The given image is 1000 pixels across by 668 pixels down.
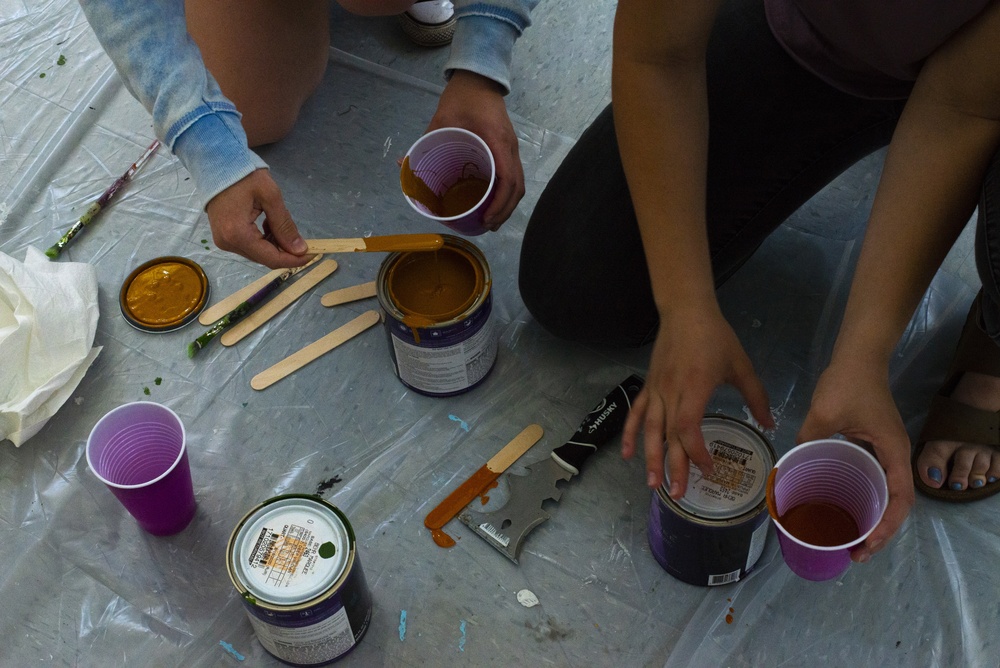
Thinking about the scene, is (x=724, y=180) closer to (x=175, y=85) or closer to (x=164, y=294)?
(x=175, y=85)

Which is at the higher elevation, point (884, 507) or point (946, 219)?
point (946, 219)

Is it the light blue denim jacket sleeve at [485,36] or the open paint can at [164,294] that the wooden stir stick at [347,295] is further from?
the light blue denim jacket sleeve at [485,36]

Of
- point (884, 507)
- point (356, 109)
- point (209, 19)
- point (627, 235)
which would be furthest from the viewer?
point (356, 109)

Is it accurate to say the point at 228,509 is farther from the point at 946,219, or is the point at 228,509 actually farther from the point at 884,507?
Result: the point at 946,219

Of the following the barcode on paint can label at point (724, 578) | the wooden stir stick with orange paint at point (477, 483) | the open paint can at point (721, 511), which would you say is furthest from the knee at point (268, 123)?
the barcode on paint can label at point (724, 578)

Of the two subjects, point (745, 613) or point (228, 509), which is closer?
point (745, 613)

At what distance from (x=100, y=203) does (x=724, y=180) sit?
3.62ft

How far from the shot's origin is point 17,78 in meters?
1.80

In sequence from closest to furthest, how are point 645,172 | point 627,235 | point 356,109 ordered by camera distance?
1. point 645,172
2. point 627,235
3. point 356,109

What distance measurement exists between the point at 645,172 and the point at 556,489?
49 centimetres

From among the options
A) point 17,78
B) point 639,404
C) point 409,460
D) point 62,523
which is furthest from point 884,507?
point 17,78

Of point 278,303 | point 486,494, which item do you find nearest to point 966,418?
point 486,494

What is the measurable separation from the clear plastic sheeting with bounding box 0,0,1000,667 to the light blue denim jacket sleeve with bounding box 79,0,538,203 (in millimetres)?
367

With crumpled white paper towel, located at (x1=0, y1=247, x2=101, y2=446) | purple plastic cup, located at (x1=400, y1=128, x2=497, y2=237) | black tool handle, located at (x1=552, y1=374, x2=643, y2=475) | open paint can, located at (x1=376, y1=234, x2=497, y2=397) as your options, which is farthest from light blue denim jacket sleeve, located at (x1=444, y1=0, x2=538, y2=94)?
crumpled white paper towel, located at (x1=0, y1=247, x2=101, y2=446)
